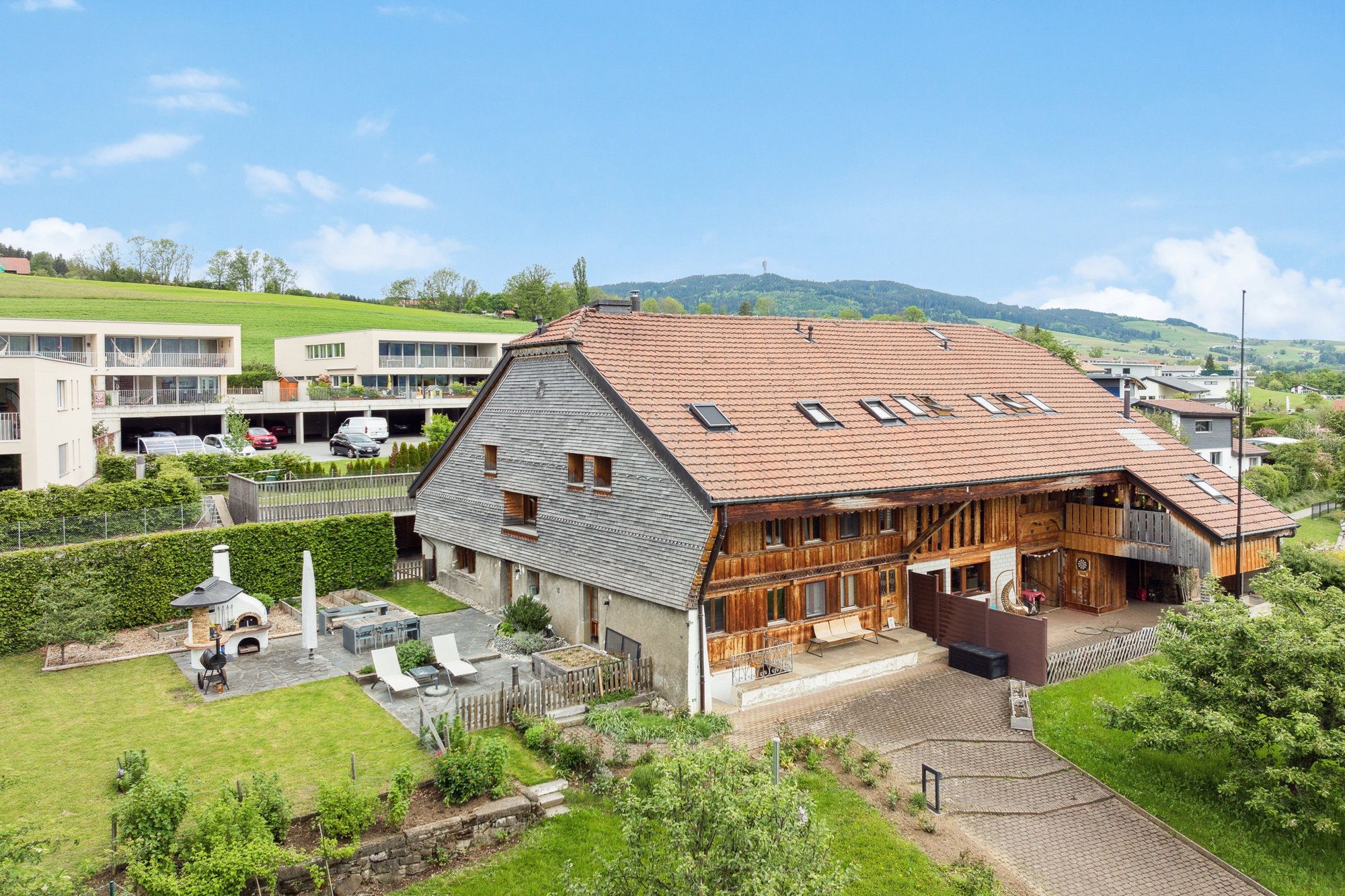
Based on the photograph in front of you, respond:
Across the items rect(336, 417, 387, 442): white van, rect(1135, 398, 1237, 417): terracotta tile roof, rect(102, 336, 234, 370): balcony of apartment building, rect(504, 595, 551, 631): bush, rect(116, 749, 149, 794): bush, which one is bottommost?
rect(116, 749, 149, 794): bush

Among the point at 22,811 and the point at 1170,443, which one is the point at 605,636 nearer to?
the point at 22,811

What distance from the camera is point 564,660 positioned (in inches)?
715

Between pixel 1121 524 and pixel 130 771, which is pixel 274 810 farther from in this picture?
pixel 1121 524

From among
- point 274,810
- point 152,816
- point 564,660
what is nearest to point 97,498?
point 564,660

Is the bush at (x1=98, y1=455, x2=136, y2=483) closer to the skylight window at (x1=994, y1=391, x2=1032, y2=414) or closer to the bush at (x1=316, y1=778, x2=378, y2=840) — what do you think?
the bush at (x1=316, y1=778, x2=378, y2=840)

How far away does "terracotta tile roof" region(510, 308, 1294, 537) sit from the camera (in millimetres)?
18047

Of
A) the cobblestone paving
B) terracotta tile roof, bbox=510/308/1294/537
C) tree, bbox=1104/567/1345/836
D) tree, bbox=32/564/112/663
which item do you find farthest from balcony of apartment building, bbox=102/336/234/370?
tree, bbox=1104/567/1345/836

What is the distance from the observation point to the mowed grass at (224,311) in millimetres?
93188

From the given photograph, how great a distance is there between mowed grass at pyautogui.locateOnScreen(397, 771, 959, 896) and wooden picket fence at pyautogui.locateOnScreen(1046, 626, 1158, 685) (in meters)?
7.31

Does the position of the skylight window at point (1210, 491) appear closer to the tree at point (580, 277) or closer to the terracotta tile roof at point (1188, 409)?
the terracotta tile roof at point (1188, 409)

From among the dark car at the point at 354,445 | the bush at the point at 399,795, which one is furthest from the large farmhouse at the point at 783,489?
the dark car at the point at 354,445

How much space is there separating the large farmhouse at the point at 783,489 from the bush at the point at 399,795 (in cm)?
587

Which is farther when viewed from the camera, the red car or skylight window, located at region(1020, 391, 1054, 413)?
the red car

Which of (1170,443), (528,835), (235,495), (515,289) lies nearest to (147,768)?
(528,835)
